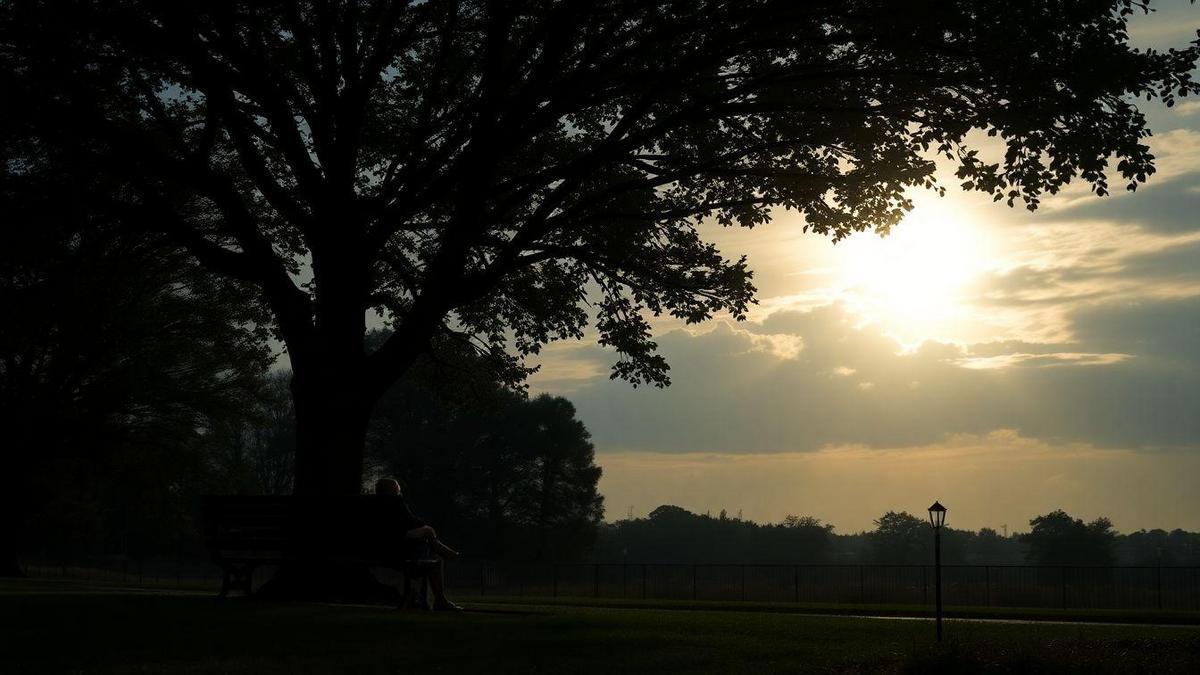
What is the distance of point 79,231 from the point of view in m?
19.1

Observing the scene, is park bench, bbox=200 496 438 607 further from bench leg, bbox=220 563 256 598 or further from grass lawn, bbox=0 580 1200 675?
grass lawn, bbox=0 580 1200 675

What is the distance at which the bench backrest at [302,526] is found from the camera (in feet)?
48.4

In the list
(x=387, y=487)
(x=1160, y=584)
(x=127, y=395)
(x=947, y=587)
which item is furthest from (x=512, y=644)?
(x=127, y=395)

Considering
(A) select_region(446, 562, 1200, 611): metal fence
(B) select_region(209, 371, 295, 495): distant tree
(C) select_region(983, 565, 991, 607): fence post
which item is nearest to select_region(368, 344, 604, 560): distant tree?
(B) select_region(209, 371, 295, 495): distant tree

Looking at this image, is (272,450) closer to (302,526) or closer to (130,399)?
(130,399)

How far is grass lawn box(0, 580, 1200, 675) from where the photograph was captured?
926cm

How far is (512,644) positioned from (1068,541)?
8107 cm

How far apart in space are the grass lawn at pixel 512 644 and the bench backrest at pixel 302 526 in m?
0.98

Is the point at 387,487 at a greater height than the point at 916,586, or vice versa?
the point at 387,487

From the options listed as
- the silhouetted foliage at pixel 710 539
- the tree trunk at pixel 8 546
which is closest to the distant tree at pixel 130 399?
the tree trunk at pixel 8 546

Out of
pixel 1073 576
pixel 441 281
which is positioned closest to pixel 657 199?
pixel 441 281

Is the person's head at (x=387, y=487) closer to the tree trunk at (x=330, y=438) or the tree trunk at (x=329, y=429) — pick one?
the tree trunk at (x=329, y=429)

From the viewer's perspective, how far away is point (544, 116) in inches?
658

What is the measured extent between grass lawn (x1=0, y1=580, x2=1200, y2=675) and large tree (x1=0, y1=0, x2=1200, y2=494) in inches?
217
